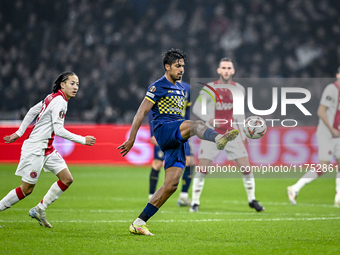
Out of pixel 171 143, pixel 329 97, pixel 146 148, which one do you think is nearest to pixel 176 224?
pixel 171 143

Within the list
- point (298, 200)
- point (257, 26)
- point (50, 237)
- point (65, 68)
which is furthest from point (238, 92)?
point (257, 26)

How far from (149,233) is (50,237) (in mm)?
949

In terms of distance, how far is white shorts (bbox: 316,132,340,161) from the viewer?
7.81 metres

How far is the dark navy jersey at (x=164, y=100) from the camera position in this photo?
465 cm

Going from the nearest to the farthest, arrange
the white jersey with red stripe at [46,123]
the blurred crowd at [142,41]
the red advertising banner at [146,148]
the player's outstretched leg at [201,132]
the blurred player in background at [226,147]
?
the player's outstretched leg at [201,132], the white jersey with red stripe at [46,123], the blurred player in background at [226,147], the red advertising banner at [146,148], the blurred crowd at [142,41]

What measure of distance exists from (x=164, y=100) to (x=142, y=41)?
14940 millimetres

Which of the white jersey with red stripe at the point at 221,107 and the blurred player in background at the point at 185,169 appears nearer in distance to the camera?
the white jersey with red stripe at the point at 221,107

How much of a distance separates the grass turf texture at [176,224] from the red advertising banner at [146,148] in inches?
129

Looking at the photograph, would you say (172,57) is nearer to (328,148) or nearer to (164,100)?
(164,100)

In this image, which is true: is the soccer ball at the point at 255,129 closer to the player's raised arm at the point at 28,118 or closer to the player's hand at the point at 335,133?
the player's raised arm at the point at 28,118

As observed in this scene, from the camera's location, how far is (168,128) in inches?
180

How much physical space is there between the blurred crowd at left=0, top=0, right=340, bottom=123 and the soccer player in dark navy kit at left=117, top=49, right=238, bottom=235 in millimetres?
11442

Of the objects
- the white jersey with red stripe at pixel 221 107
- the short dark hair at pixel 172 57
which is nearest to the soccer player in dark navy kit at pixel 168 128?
the short dark hair at pixel 172 57

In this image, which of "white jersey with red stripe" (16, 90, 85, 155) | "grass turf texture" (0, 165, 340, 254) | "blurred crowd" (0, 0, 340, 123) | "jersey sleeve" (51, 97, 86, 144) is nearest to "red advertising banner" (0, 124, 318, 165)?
"blurred crowd" (0, 0, 340, 123)
